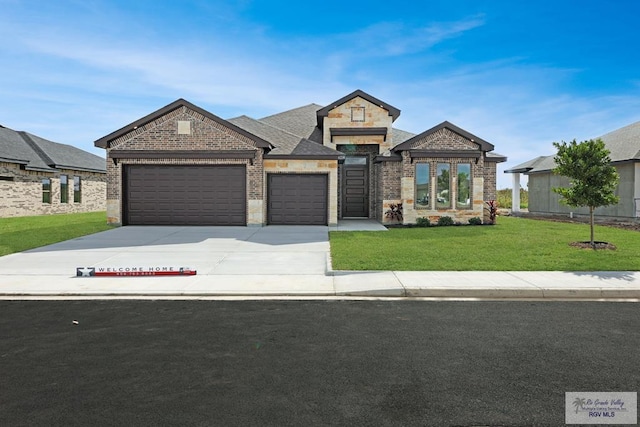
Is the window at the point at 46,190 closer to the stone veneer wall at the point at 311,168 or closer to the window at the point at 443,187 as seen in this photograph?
the stone veneer wall at the point at 311,168

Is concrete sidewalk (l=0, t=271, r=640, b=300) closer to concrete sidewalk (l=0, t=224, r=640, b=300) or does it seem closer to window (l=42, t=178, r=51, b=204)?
concrete sidewalk (l=0, t=224, r=640, b=300)

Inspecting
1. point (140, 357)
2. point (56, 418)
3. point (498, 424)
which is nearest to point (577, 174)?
point (498, 424)

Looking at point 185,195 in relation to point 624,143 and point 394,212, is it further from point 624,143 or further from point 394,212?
point 624,143

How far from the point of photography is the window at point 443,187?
20672 mm

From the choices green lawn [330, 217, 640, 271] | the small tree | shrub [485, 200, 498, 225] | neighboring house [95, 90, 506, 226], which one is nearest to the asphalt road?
green lawn [330, 217, 640, 271]

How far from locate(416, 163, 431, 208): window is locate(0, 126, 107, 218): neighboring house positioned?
2503cm

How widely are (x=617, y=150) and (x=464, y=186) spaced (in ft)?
40.1

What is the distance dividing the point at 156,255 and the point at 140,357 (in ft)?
25.0

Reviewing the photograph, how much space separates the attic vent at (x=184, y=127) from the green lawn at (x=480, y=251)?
8.66 m

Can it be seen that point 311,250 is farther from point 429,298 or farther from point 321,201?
point 321,201

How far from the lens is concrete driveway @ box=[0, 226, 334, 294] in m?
8.20

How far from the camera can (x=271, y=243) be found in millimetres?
14117

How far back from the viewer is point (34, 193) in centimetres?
2917

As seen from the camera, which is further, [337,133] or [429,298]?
[337,133]
